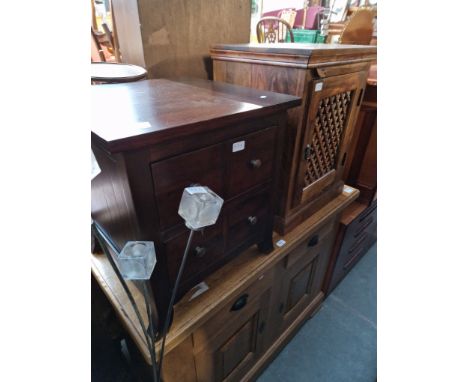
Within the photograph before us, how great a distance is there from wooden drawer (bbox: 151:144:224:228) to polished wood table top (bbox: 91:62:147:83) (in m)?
0.47

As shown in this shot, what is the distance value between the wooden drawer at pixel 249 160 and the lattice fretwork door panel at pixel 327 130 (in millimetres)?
201

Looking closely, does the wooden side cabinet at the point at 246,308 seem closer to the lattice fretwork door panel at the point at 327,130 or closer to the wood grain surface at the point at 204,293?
the wood grain surface at the point at 204,293

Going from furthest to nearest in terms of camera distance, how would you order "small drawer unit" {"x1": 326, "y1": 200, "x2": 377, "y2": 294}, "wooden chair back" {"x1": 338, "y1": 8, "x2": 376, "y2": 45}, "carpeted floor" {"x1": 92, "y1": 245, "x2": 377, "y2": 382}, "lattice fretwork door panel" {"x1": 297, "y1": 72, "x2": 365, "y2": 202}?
"wooden chair back" {"x1": 338, "y1": 8, "x2": 376, "y2": 45}, "small drawer unit" {"x1": 326, "y1": 200, "x2": 377, "y2": 294}, "carpeted floor" {"x1": 92, "y1": 245, "x2": 377, "y2": 382}, "lattice fretwork door panel" {"x1": 297, "y1": 72, "x2": 365, "y2": 202}

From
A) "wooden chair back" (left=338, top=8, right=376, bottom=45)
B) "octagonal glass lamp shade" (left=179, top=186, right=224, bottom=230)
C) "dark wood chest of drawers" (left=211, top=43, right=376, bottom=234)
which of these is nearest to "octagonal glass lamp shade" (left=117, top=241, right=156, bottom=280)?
"octagonal glass lamp shade" (left=179, top=186, right=224, bottom=230)

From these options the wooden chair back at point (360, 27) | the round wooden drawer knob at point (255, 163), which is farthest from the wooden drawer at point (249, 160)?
the wooden chair back at point (360, 27)

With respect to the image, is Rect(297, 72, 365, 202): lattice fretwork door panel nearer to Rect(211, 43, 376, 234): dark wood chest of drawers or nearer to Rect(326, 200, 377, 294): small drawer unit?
Rect(211, 43, 376, 234): dark wood chest of drawers

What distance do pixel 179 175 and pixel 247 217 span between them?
0.28 metres

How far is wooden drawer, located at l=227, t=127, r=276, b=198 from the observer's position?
1.86ft

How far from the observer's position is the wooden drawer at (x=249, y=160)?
1.86ft

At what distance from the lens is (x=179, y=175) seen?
0.48 metres

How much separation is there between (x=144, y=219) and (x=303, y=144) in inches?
20.7
